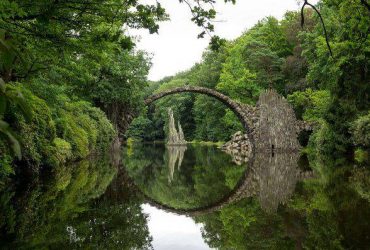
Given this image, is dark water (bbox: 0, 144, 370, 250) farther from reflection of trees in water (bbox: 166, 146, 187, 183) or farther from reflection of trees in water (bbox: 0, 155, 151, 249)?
reflection of trees in water (bbox: 166, 146, 187, 183)

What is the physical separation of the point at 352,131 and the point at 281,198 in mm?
12537

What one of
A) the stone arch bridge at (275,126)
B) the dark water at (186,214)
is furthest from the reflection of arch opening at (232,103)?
the dark water at (186,214)

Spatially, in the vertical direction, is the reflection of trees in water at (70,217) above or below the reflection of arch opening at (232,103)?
below

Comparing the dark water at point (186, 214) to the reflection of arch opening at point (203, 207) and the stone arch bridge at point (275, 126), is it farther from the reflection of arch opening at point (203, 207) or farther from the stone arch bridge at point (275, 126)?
the stone arch bridge at point (275, 126)

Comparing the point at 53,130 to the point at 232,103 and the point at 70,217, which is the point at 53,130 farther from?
the point at 232,103

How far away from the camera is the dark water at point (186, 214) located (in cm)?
451

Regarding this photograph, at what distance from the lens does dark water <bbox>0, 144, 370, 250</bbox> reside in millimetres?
4508

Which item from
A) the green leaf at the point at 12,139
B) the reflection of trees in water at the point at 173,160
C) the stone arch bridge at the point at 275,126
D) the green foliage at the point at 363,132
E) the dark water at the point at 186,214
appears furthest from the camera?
the stone arch bridge at the point at 275,126

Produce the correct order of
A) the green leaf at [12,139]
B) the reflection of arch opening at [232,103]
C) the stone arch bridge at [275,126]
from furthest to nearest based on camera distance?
the reflection of arch opening at [232,103]
the stone arch bridge at [275,126]
the green leaf at [12,139]

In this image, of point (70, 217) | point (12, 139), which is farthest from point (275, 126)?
point (12, 139)

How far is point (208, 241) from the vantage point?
4.79m

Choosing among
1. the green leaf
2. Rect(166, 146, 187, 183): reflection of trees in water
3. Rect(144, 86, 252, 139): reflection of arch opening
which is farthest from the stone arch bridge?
the green leaf

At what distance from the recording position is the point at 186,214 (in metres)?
6.94

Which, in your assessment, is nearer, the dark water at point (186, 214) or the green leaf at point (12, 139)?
the green leaf at point (12, 139)
